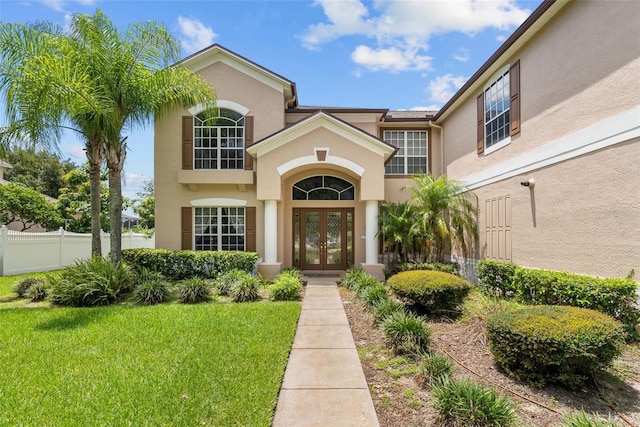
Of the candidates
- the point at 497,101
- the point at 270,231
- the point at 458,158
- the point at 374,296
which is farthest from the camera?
the point at 458,158

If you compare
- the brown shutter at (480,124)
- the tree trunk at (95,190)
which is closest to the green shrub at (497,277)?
the brown shutter at (480,124)

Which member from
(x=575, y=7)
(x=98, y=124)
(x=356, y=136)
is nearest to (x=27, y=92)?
(x=98, y=124)

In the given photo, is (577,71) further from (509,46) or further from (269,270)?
(269,270)

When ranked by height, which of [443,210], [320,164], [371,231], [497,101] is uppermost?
[497,101]

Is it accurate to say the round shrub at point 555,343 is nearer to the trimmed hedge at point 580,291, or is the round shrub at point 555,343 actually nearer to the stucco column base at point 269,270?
the trimmed hedge at point 580,291

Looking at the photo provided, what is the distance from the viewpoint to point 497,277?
33.1 feet

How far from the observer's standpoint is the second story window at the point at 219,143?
47.6 feet

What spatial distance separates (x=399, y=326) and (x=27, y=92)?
36.1ft

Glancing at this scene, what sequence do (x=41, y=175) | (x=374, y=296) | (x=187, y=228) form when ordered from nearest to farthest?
(x=374, y=296), (x=187, y=228), (x=41, y=175)

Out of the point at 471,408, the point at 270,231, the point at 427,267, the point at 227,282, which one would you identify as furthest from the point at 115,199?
the point at 471,408

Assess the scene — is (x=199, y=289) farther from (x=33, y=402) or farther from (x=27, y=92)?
(x=27, y=92)

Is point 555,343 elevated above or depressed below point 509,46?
below

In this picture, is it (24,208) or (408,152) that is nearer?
(408,152)

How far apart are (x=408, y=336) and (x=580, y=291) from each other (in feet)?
12.9
